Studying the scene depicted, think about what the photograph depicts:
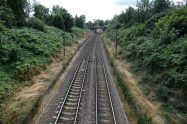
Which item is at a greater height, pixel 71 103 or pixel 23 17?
pixel 23 17

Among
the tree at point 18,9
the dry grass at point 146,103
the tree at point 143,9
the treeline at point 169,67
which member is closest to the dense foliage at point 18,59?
the tree at point 18,9

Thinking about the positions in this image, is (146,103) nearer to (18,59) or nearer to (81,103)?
(81,103)

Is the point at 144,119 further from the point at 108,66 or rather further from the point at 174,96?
the point at 108,66

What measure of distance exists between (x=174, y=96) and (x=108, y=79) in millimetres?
9926

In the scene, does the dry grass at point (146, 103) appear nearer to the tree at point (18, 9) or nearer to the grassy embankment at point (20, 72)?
the grassy embankment at point (20, 72)

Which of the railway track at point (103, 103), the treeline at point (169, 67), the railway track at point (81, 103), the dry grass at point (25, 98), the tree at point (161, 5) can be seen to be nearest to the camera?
the dry grass at point (25, 98)

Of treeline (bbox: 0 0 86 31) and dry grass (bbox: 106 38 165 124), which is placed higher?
treeline (bbox: 0 0 86 31)

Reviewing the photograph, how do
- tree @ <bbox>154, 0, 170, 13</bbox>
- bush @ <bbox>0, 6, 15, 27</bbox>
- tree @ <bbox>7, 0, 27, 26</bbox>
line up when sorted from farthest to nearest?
tree @ <bbox>154, 0, 170, 13</bbox> → tree @ <bbox>7, 0, 27, 26</bbox> → bush @ <bbox>0, 6, 15, 27</bbox>

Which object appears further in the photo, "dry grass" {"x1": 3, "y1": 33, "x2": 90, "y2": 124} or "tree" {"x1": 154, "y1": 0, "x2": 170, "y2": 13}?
"tree" {"x1": 154, "y1": 0, "x2": 170, "y2": 13}

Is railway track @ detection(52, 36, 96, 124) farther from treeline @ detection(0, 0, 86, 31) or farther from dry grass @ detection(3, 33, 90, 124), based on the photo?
treeline @ detection(0, 0, 86, 31)

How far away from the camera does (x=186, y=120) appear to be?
18.8 metres

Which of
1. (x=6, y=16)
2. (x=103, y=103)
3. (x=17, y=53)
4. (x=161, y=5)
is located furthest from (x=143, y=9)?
(x=103, y=103)

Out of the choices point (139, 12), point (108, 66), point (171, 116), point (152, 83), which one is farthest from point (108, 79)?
point (139, 12)

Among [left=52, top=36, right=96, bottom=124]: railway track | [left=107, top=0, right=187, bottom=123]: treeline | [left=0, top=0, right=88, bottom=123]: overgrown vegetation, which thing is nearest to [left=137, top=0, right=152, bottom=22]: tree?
[left=0, top=0, right=88, bottom=123]: overgrown vegetation
